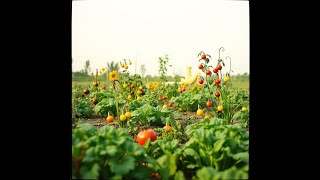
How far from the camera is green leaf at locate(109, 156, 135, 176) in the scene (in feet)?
5.37

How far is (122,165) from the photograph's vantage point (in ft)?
5.47

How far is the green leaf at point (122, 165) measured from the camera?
5.37 feet

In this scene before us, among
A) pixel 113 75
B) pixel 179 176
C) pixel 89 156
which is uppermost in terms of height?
pixel 113 75

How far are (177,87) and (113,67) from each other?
61.4 inches

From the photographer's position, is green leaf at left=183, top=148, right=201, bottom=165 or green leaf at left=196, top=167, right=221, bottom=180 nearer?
green leaf at left=196, top=167, right=221, bottom=180

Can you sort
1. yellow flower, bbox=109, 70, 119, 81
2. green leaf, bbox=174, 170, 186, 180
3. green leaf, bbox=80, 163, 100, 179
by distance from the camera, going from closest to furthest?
green leaf, bbox=80, 163, 100, 179 → green leaf, bbox=174, 170, 186, 180 → yellow flower, bbox=109, 70, 119, 81

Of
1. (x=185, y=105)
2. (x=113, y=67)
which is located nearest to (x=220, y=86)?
(x=185, y=105)

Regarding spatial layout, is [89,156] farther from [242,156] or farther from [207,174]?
[242,156]

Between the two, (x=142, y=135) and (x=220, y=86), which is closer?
Result: (x=142, y=135)

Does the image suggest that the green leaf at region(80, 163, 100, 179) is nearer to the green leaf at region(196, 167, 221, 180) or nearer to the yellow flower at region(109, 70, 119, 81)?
the green leaf at region(196, 167, 221, 180)

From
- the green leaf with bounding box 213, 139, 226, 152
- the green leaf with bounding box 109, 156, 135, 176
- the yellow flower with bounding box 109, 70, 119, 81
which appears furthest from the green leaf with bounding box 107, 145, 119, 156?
the yellow flower with bounding box 109, 70, 119, 81

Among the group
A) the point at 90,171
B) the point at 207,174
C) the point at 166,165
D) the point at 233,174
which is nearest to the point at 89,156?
the point at 90,171
